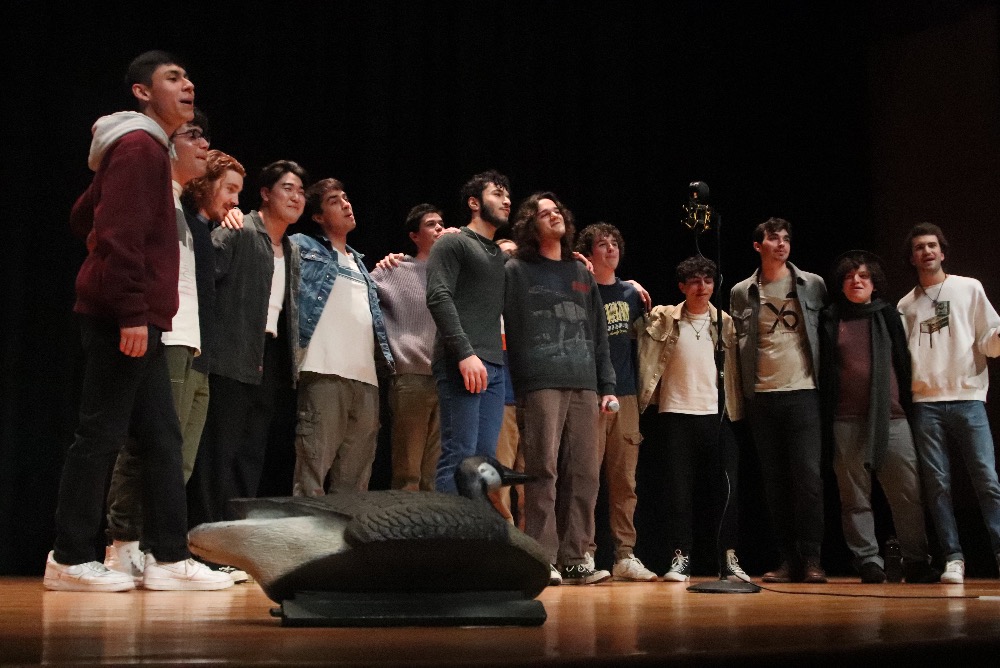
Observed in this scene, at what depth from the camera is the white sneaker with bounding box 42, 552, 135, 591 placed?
2633 mm

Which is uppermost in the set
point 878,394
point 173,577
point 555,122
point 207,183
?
point 555,122

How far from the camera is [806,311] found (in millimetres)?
4328

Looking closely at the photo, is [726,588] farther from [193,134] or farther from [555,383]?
[193,134]

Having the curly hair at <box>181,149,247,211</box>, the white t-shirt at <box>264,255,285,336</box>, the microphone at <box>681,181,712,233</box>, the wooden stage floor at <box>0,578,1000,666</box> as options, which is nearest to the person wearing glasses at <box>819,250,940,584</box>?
the microphone at <box>681,181,712,233</box>

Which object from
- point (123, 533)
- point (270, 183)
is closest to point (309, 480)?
point (123, 533)

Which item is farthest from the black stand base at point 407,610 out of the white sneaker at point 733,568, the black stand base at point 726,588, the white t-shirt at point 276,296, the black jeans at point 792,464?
the black jeans at point 792,464

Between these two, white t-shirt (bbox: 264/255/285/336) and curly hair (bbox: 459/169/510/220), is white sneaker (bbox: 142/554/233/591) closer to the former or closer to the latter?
white t-shirt (bbox: 264/255/285/336)

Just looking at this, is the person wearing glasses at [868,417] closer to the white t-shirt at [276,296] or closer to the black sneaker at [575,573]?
the black sneaker at [575,573]

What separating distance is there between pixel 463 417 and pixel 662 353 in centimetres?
142

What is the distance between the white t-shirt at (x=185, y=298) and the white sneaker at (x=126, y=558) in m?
0.59

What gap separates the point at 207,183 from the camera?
11.3ft

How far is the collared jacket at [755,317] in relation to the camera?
4.31 m

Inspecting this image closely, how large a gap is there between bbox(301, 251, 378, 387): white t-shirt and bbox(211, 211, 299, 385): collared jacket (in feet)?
0.94

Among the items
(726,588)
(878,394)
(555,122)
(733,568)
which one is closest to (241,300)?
(726,588)
